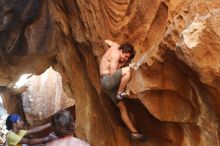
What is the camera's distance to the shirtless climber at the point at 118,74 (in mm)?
6579

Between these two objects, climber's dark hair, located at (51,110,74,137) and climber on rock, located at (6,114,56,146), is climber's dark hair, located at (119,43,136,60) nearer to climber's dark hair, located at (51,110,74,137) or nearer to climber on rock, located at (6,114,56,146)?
climber on rock, located at (6,114,56,146)

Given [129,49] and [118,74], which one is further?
[129,49]

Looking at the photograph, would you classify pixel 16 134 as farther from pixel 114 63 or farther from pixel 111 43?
pixel 111 43

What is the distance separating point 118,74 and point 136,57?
15.3 inches

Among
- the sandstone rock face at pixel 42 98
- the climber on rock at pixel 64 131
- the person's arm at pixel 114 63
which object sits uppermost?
the person's arm at pixel 114 63

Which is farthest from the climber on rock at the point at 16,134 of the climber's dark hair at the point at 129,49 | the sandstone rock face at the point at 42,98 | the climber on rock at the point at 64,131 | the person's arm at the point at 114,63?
the sandstone rock face at the point at 42,98

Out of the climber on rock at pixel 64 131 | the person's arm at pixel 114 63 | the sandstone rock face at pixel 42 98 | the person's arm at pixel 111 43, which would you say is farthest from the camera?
the sandstone rock face at pixel 42 98

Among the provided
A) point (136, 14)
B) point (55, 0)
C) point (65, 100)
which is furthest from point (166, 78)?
point (65, 100)

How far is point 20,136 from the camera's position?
6.58 m

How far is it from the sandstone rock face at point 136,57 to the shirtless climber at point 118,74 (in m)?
0.15

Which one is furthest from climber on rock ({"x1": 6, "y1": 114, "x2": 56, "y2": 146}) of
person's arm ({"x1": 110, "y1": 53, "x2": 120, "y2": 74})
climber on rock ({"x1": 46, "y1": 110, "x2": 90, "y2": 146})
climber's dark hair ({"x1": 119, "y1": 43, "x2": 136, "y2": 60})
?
climber on rock ({"x1": 46, "y1": 110, "x2": 90, "y2": 146})

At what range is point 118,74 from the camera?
21.4 ft

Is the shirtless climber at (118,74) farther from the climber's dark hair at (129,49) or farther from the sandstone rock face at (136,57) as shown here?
the sandstone rock face at (136,57)

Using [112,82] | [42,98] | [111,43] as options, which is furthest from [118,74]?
[42,98]
